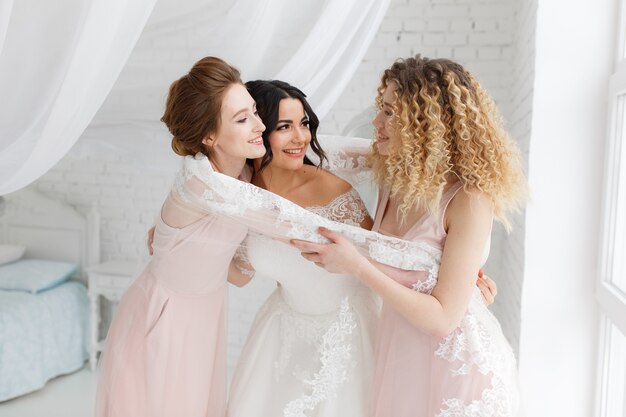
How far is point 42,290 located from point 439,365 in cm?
337

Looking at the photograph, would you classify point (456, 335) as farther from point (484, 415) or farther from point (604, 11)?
point (604, 11)

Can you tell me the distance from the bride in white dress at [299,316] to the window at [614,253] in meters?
0.89

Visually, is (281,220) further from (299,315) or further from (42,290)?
(42,290)

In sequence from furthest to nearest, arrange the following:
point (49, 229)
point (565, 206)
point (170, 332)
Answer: point (49, 229), point (565, 206), point (170, 332)

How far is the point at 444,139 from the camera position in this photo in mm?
1641

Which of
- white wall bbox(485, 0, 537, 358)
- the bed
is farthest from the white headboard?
white wall bbox(485, 0, 537, 358)

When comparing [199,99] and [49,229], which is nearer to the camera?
[199,99]

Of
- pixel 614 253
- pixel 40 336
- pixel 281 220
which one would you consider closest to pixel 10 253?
pixel 40 336

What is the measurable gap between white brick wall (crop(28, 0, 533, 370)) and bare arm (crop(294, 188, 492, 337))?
0.56m

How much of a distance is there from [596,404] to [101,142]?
6.44 feet

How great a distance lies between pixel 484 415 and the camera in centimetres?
161

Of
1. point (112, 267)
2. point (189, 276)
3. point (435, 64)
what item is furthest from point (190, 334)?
point (112, 267)

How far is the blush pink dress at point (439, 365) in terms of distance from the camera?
1623 millimetres

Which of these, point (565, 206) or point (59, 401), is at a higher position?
point (565, 206)
